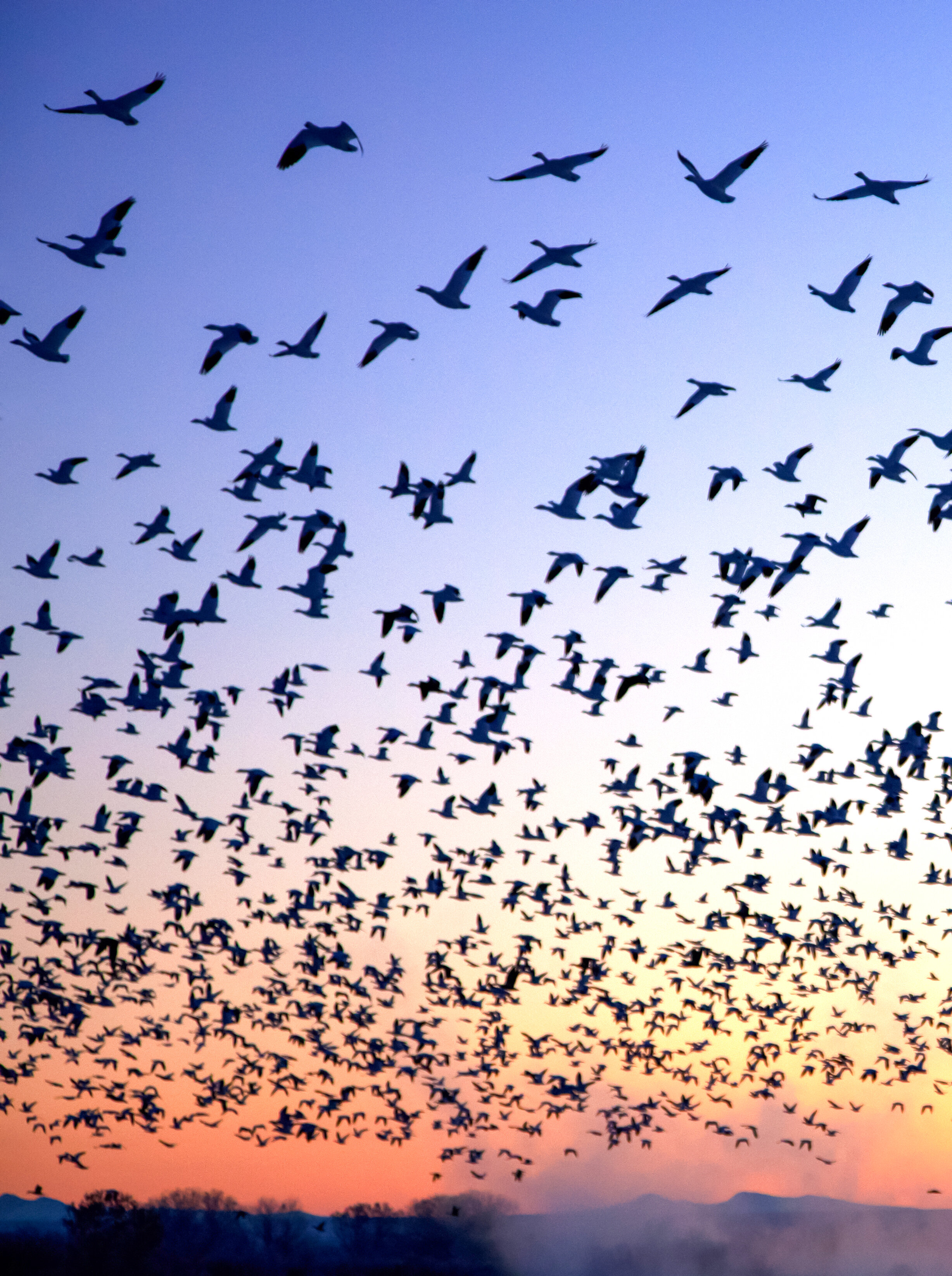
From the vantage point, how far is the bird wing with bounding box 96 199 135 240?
25156mm

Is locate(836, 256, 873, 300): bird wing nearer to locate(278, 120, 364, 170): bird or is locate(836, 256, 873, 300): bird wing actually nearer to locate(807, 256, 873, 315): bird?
locate(807, 256, 873, 315): bird

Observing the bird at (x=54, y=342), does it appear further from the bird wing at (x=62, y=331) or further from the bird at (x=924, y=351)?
the bird at (x=924, y=351)

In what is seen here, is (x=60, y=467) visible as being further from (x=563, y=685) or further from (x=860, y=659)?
(x=860, y=659)

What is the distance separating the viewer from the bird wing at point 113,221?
82.5 ft

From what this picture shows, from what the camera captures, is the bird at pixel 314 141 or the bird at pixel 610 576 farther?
the bird at pixel 610 576

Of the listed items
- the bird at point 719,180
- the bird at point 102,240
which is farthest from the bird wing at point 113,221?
the bird at point 719,180

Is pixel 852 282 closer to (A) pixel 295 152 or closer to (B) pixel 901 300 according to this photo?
(B) pixel 901 300

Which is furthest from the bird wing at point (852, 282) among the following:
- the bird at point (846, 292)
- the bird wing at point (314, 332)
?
the bird wing at point (314, 332)

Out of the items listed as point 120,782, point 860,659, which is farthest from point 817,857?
point 120,782

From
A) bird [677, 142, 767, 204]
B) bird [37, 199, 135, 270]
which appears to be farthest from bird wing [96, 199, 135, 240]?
bird [677, 142, 767, 204]

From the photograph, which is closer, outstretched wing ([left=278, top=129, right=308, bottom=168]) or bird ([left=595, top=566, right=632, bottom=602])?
outstretched wing ([left=278, top=129, right=308, bottom=168])

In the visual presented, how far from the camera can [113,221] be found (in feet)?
82.6

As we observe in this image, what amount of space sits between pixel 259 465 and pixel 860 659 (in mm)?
20950

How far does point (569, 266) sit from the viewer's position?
27.6 meters
